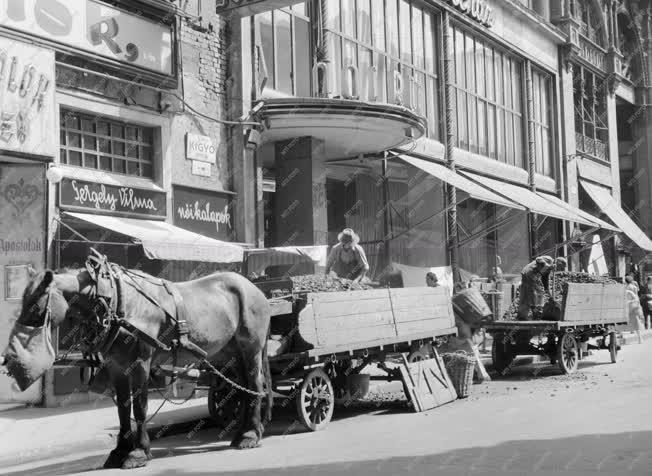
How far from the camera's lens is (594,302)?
50.4ft

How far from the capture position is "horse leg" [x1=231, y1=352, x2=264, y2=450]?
27.0 ft

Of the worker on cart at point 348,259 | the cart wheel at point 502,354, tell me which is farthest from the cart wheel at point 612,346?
the worker on cart at point 348,259

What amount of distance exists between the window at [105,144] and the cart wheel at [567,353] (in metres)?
7.74

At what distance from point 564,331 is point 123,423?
9044 mm

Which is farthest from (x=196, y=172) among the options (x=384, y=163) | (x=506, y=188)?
(x=506, y=188)

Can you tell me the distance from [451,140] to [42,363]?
19275 mm

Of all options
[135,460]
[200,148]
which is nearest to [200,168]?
[200,148]

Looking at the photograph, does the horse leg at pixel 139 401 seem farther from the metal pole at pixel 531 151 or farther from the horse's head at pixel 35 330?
the metal pole at pixel 531 151

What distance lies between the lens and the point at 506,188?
2598 centimetres

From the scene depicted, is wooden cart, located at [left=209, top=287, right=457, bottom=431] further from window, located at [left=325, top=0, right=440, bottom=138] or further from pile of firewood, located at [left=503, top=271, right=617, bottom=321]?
window, located at [left=325, top=0, right=440, bottom=138]

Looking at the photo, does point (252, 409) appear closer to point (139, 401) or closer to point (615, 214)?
point (139, 401)

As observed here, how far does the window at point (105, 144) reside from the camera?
12.9 m

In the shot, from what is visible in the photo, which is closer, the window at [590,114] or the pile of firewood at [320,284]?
the pile of firewood at [320,284]

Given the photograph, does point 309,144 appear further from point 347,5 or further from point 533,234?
point 533,234
